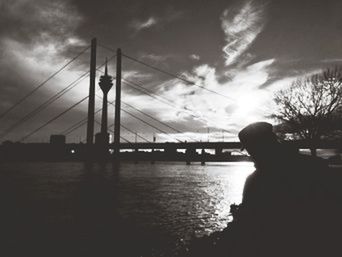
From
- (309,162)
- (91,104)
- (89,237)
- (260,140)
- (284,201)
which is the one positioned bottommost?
(89,237)

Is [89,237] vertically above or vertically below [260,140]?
below

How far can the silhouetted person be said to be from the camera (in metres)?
3.08

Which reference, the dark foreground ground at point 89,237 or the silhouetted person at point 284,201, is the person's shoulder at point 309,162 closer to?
the silhouetted person at point 284,201

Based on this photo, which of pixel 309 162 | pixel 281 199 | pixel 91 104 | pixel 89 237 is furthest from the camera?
pixel 91 104

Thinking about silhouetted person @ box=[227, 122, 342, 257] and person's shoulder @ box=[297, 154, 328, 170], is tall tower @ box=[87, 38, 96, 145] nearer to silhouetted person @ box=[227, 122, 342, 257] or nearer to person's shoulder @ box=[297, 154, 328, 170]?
silhouetted person @ box=[227, 122, 342, 257]

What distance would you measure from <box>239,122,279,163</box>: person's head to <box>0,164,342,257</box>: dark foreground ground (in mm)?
690

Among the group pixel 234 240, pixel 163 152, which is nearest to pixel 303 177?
pixel 234 240

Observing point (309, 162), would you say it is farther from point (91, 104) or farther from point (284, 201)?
point (91, 104)

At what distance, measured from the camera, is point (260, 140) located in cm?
321

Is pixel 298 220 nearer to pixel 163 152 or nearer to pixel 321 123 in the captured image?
pixel 321 123

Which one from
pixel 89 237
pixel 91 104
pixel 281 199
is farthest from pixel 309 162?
pixel 91 104

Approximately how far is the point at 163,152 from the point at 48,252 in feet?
333

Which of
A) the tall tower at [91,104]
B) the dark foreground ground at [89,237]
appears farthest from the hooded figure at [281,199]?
the tall tower at [91,104]

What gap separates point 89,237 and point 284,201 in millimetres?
4268
